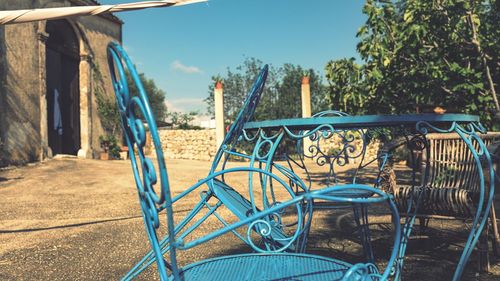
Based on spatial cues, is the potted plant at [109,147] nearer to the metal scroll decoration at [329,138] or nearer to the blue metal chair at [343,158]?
the blue metal chair at [343,158]

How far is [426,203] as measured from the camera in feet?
7.80

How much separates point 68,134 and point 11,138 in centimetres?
285

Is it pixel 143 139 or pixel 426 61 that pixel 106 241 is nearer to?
pixel 143 139

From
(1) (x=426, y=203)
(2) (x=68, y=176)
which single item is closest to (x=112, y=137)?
(2) (x=68, y=176)

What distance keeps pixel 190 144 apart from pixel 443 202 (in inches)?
533

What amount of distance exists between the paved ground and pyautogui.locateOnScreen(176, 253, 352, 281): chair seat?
0.94 metres

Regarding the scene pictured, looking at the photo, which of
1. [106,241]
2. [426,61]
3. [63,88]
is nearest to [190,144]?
[63,88]

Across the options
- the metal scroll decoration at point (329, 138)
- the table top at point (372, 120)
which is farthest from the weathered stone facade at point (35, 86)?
the table top at point (372, 120)

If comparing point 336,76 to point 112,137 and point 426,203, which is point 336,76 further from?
point 112,137

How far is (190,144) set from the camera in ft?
50.4

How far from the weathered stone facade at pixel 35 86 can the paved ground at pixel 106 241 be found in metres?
3.41

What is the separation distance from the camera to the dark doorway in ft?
34.2

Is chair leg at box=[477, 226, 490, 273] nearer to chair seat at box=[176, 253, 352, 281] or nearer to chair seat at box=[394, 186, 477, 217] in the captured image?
chair seat at box=[394, 186, 477, 217]

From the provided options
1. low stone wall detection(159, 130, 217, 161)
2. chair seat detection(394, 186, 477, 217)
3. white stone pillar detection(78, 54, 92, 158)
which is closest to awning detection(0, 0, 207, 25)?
chair seat detection(394, 186, 477, 217)
